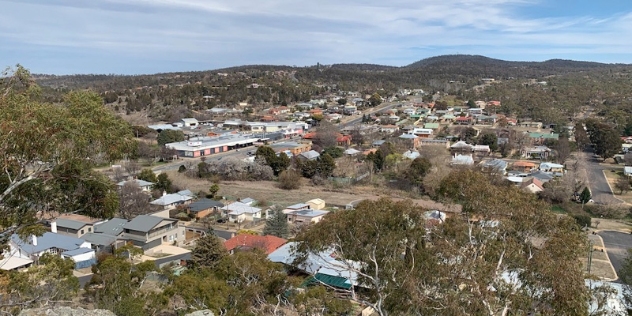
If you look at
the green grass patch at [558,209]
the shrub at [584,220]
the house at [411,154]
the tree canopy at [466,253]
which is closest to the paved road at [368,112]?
the house at [411,154]

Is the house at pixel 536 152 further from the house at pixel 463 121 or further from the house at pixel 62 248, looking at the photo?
the house at pixel 62 248

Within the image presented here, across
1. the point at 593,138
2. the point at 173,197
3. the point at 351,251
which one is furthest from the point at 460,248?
the point at 593,138

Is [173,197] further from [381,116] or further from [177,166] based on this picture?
[381,116]

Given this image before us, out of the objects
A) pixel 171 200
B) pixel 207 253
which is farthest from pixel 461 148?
pixel 207 253

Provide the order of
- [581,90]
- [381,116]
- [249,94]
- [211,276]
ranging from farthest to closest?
1. [249,94]
2. [581,90]
3. [381,116]
4. [211,276]

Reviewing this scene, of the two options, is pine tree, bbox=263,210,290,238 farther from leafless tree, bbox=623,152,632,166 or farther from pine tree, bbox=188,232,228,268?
leafless tree, bbox=623,152,632,166

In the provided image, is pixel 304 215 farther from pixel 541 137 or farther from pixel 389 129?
pixel 541 137
